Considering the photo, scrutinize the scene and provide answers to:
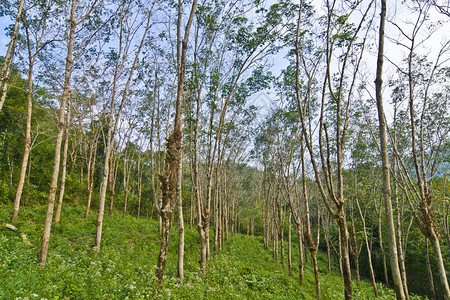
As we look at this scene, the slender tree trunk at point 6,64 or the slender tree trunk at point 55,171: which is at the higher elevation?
the slender tree trunk at point 6,64

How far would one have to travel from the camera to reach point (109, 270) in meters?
6.53

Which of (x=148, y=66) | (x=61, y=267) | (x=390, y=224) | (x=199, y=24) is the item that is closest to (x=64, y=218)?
(x=61, y=267)

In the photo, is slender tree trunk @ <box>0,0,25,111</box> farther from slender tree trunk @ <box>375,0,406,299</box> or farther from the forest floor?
slender tree trunk @ <box>375,0,406,299</box>

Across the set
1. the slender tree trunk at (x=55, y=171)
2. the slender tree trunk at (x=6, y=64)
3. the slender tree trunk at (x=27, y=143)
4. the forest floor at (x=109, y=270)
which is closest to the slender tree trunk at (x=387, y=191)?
the forest floor at (x=109, y=270)

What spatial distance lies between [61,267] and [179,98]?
5.35 m

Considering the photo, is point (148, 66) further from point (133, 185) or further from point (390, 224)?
point (133, 185)

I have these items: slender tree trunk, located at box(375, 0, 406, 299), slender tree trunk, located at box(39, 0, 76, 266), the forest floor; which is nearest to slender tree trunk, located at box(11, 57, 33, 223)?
the forest floor

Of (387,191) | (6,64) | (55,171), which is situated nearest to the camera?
(387,191)

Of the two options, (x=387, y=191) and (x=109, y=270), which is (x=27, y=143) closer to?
(x=109, y=270)

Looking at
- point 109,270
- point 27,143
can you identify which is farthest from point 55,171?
point 27,143

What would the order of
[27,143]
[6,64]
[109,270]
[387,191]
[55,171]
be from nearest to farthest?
1. [387,191]
2. [109,270]
3. [55,171]
4. [6,64]
5. [27,143]

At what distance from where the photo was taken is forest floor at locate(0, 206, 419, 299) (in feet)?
15.5

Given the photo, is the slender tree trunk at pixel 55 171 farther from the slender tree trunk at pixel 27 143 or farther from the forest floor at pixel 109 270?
the slender tree trunk at pixel 27 143

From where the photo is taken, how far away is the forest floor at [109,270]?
4.73 m
